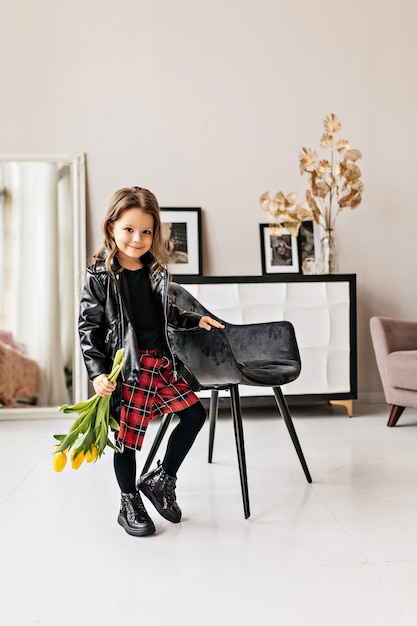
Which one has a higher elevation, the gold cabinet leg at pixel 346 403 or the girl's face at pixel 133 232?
the girl's face at pixel 133 232

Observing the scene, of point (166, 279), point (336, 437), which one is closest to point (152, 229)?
point (166, 279)

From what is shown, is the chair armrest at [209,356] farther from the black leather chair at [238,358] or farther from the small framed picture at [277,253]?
the small framed picture at [277,253]

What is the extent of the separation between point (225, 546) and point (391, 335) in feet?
6.51

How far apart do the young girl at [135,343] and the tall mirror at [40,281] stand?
6.30ft

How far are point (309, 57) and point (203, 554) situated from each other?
10.6 ft

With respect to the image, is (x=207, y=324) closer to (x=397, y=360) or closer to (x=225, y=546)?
(x=225, y=546)

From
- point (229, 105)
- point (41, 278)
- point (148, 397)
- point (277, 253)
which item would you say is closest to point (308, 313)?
point (277, 253)

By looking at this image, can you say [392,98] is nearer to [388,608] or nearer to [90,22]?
[90,22]

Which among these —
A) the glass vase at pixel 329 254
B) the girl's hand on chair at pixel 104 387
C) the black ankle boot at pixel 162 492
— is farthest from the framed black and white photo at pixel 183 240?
the girl's hand on chair at pixel 104 387

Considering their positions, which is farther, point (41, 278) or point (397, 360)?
point (41, 278)

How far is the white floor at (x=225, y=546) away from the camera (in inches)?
50.3

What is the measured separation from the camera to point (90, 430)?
165 centimetres

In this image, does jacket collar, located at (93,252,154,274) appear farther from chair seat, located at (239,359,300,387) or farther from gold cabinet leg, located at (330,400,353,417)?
gold cabinet leg, located at (330,400,353,417)

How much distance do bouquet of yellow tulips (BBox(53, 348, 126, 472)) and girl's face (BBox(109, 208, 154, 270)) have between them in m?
0.31
